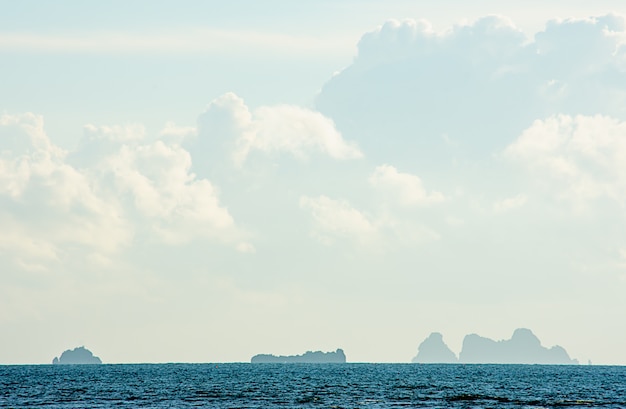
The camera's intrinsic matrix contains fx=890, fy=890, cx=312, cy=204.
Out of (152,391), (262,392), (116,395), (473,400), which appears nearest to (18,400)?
(116,395)

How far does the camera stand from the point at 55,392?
134 metres

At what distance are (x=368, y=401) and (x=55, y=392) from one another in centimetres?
5107

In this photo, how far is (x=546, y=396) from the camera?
130m

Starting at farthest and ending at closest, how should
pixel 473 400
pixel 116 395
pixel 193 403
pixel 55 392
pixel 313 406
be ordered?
pixel 55 392 → pixel 116 395 → pixel 473 400 → pixel 193 403 → pixel 313 406

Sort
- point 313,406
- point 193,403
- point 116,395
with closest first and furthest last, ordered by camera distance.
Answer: point 313,406 < point 193,403 < point 116,395

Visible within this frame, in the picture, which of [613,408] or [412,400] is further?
[412,400]

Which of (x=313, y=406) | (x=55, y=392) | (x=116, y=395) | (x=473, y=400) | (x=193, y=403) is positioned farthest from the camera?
(x=55, y=392)

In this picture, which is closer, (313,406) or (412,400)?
(313,406)

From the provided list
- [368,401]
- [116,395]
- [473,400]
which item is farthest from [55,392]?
[473,400]

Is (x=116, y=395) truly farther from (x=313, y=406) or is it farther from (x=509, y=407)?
(x=509, y=407)

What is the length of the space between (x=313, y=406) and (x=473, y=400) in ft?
84.0

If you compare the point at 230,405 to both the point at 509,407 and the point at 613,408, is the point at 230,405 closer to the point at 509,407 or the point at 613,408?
the point at 509,407

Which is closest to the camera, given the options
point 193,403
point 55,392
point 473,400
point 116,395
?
point 193,403

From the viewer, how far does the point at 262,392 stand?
436ft
